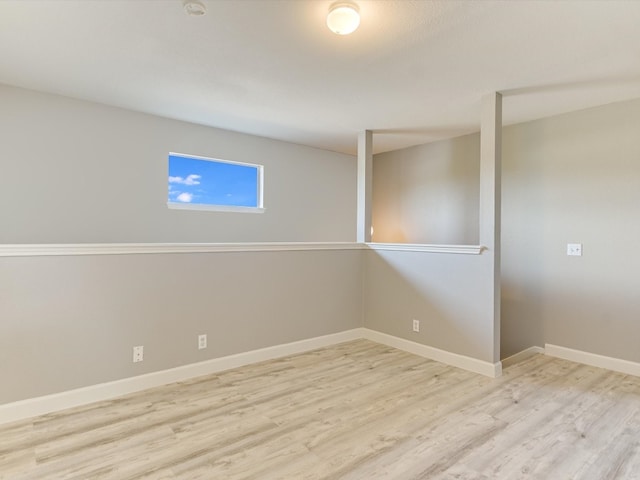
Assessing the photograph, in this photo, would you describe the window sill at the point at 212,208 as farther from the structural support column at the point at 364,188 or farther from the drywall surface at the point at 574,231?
the drywall surface at the point at 574,231

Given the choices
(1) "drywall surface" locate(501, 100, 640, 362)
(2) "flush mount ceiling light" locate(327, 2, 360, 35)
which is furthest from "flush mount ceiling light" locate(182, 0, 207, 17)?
(1) "drywall surface" locate(501, 100, 640, 362)

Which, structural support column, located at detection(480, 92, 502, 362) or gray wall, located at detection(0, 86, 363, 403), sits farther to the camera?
structural support column, located at detection(480, 92, 502, 362)

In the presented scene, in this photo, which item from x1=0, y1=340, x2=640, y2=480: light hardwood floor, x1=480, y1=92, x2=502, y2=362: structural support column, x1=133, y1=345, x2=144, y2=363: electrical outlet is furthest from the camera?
x1=480, y1=92, x2=502, y2=362: structural support column

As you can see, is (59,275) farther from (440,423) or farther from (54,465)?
(440,423)

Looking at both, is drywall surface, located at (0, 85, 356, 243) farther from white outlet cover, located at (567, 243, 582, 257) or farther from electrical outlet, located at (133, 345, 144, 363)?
white outlet cover, located at (567, 243, 582, 257)

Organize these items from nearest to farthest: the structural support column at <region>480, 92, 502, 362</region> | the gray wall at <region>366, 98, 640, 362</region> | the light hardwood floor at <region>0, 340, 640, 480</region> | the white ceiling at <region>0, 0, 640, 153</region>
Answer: the light hardwood floor at <region>0, 340, 640, 480</region> < the white ceiling at <region>0, 0, 640, 153</region> < the structural support column at <region>480, 92, 502, 362</region> < the gray wall at <region>366, 98, 640, 362</region>

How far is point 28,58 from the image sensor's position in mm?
2600

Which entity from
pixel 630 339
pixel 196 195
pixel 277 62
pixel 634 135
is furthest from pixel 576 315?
pixel 196 195

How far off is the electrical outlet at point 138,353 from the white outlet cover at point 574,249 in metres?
3.98

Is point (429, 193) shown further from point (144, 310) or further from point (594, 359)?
point (144, 310)

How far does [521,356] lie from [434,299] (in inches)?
42.8

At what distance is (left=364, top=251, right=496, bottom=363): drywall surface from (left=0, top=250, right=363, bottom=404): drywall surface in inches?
22.0

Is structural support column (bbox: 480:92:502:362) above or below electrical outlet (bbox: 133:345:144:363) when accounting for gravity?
above

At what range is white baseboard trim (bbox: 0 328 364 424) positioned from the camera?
2.35m
